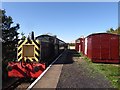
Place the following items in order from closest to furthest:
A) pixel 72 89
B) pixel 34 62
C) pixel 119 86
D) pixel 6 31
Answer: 1. pixel 72 89
2. pixel 119 86
3. pixel 34 62
4. pixel 6 31

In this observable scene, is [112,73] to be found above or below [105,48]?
below

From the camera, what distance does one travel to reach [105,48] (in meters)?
21.2

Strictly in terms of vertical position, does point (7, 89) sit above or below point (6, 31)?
below

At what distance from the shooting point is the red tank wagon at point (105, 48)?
69.2 feet

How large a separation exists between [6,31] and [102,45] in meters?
26.6

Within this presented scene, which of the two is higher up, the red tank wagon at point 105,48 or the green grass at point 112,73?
the red tank wagon at point 105,48

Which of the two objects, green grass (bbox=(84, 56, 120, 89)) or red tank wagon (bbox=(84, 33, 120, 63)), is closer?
green grass (bbox=(84, 56, 120, 89))

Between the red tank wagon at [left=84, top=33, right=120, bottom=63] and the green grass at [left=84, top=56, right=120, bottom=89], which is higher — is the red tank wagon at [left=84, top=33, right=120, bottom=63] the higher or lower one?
the higher one

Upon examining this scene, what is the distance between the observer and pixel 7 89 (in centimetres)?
1223

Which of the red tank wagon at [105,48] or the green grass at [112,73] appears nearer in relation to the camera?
the green grass at [112,73]

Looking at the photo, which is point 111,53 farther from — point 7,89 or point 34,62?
point 7,89

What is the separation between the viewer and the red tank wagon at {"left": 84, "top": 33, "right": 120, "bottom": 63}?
21.1 meters

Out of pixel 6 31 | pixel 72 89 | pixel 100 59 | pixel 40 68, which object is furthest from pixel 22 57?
pixel 6 31

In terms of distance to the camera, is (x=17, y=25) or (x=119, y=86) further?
(x=17, y=25)
